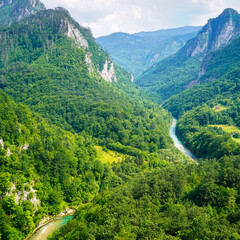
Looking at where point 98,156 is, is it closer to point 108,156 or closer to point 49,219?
point 108,156

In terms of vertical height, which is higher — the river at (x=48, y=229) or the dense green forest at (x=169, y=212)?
the dense green forest at (x=169, y=212)

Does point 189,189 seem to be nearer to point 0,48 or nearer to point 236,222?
point 236,222

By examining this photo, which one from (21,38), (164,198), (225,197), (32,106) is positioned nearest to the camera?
(225,197)

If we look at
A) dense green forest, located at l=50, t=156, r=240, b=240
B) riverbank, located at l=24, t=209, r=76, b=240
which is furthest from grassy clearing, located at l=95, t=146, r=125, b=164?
dense green forest, located at l=50, t=156, r=240, b=240

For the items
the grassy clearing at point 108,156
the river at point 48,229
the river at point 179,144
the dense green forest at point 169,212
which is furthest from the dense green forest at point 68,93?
the dense green forest at point 169,212

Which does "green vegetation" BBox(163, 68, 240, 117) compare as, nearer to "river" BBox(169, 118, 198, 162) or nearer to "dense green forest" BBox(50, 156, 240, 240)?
"river" BBox(169, 118, 198, 162)

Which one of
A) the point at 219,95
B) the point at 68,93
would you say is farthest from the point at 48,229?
the point at 219,95

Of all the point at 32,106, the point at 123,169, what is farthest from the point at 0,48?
the point at 123,169

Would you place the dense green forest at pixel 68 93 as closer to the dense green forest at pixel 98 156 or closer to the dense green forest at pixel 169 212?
the dense green forest at pixel 98 156

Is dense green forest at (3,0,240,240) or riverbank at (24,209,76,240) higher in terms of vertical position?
dense green forest at (3,0,240,240)
